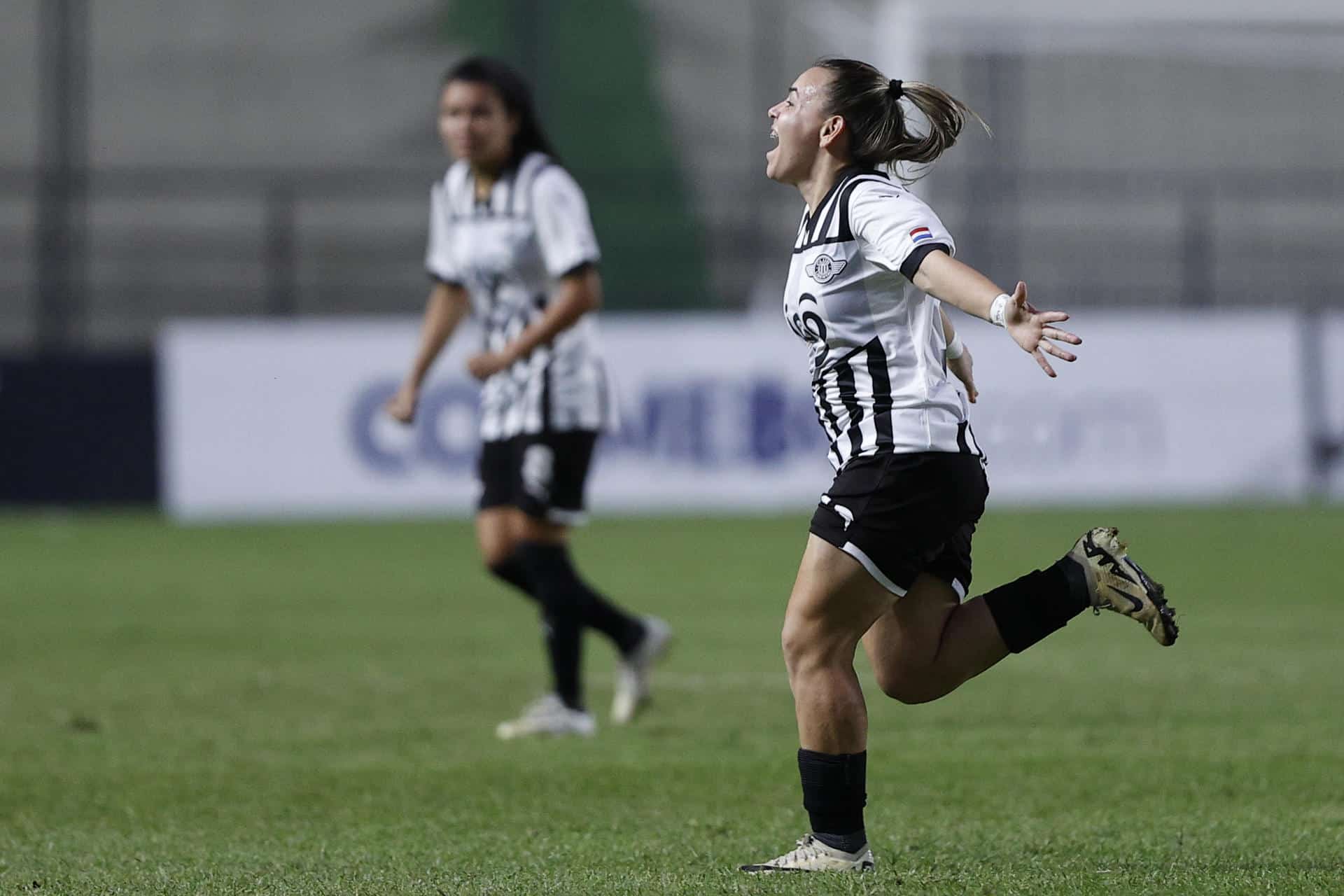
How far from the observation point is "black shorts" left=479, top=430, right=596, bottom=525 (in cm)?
697

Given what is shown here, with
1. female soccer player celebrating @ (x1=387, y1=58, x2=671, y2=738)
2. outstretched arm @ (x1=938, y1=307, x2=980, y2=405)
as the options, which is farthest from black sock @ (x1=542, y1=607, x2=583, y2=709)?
outstretched arm @ (x1=938, y1=307, x2=980, y2=405)

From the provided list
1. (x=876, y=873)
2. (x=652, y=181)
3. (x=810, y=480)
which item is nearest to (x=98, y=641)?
(x=876, y=873)

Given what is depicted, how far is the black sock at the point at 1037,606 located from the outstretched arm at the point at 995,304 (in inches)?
29.0

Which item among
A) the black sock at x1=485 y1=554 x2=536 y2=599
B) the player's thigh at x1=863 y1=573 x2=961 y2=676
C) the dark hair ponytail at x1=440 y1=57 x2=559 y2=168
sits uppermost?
the dark hair ponytail at x1=440 y1=57 x2=559 y2=168

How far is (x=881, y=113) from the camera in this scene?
4562mm

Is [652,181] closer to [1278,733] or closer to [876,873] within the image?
[1278,733]

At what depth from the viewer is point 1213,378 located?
60.9ft

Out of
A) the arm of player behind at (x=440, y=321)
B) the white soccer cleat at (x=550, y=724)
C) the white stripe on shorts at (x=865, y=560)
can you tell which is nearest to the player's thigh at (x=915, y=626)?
the white stripe on shorts at (x=865, y=560)

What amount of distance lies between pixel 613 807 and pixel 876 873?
1.20 m

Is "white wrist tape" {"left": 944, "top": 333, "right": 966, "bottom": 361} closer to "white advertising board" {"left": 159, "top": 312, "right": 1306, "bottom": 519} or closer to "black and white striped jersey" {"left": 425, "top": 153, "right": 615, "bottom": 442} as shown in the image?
"black and white striped jersey" {"left": 425, "top": 153, "right": 615, "bottom": 442}

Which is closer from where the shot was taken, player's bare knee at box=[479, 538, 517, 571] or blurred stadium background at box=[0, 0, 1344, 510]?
player's bare knee at box=[479, 538, 517, 571]

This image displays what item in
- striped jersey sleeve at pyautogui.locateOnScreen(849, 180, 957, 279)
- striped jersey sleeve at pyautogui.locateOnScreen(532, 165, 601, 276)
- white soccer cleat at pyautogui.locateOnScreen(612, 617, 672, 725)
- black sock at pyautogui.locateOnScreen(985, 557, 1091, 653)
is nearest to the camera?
striped jersey sleeve at pyautogui.locateOnScreen(849, 180, 957, 279)

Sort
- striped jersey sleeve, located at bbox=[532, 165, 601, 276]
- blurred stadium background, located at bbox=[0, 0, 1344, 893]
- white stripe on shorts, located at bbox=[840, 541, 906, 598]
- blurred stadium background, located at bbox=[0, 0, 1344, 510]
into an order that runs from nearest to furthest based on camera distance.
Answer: white stripe on shorts, located at bbox=[840, 541, 906, 598]
blurred stadium background, located at bbox=[0, 0, 1344, 893]
striped jersey sleeve, located at bbox=[532, 165, 601, 276]
blurred stadium background, located at bbox=[0, 0, 1344, 510]

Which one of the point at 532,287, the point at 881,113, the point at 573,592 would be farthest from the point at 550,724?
the point at 881,113
